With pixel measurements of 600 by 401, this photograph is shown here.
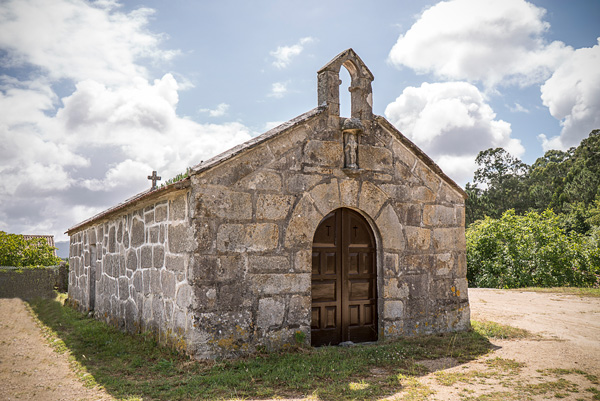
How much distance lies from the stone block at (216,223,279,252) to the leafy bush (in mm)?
11912

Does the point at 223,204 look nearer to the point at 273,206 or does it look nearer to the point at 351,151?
the point at 273,206

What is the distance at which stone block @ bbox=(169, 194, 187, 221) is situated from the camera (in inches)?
224

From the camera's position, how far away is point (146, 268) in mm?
6832

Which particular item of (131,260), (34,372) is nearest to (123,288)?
(131,260)

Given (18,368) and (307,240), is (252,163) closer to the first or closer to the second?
(307,240)

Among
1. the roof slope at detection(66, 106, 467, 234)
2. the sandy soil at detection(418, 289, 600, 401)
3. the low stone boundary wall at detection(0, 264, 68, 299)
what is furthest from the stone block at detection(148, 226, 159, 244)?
the low stone boundary wall at detection(0, 264, 68, 299)

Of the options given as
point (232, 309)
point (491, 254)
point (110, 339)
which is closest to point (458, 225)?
point (232, 309)

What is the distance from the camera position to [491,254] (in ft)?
53.2

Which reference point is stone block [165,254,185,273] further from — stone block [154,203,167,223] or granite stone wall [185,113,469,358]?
stone block [154,203,167,223]

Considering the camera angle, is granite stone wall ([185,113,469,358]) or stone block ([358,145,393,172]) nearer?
granite stone wall ([185,113,469,358])

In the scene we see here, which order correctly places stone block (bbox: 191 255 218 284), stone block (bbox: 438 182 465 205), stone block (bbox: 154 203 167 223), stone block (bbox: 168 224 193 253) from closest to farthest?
stone block (bbox: 191 255 218 284)
stone block (bbox: 168 224 193 253)
stone block (bbox: 154 203 167 223)
stone block (bbox: 438 182 465 205)

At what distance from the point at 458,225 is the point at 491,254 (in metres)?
9.57

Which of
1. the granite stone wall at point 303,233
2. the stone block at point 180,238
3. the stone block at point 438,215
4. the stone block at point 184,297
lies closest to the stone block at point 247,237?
the granite stone wall at point 303,233

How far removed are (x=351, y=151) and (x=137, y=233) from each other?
12.1ft
